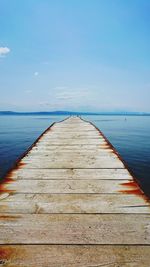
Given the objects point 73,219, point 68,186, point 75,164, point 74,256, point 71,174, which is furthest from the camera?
point 75,164

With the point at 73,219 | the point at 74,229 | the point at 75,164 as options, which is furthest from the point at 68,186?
the point at 75,164

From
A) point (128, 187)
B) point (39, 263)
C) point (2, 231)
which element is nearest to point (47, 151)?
point (128, 187)

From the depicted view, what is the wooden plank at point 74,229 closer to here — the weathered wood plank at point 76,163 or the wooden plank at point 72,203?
the wooden plank at point 72,203

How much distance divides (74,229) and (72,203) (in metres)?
0.63

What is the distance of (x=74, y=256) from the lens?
2.07 metres

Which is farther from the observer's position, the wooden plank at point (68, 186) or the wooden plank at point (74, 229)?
the wooden plank at point (68, 186)

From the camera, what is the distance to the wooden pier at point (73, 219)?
6.79ft

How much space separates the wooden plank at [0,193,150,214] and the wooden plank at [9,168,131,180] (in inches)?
30.3

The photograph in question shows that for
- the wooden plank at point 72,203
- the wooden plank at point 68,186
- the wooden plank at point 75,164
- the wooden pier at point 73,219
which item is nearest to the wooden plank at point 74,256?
the wooden pier at point 73,219

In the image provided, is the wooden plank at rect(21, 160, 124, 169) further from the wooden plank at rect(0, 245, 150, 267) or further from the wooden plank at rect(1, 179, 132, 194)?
the wooden plank at rect(0, 245, 150, 267)

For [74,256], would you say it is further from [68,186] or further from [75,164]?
[75,164]

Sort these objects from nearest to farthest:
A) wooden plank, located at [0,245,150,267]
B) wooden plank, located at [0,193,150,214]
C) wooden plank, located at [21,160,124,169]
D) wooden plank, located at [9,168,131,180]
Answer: wooden plank, located at [0,245,150,267] < wooden plank, located at [0,193,150,214] < wooden plank, located at [9,168,131,180] < wooden plank, located at [21,160,124,169]

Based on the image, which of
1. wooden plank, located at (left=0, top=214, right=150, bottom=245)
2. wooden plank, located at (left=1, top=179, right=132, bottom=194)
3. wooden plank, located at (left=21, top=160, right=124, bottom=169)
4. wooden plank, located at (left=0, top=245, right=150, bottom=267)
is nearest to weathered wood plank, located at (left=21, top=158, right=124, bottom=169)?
wooden plank, located at (left=21, top=160, right=124, bottom=169)

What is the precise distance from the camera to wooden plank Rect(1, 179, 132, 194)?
3514 millimetres
